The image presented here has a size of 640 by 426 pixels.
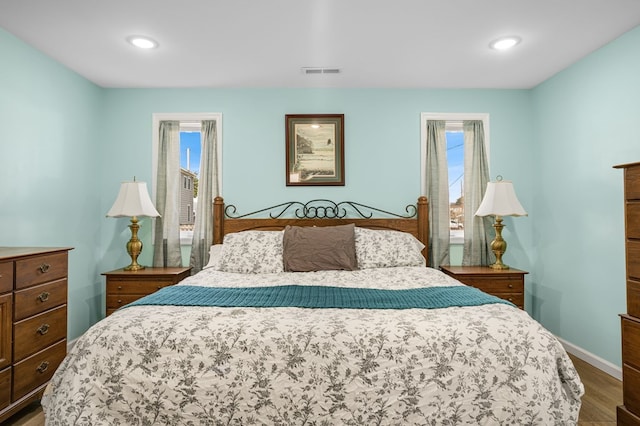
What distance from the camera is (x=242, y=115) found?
3.92 m

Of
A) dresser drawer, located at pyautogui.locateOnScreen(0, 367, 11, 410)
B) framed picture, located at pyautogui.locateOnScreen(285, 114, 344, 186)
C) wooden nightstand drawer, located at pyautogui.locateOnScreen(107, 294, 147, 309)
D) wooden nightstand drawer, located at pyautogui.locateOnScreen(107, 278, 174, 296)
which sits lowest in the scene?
dresser drawer, located at pyautogui.locateOnScreen(0, 367, 11, 410)

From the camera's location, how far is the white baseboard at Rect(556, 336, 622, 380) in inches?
113

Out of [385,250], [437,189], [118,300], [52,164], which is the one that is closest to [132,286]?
[118,300]

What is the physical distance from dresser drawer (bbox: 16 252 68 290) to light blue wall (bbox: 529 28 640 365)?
13.5 feet

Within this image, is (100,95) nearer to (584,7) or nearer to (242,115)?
(242,115)

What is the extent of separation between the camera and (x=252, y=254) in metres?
3.23

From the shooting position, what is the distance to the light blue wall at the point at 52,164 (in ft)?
8.98

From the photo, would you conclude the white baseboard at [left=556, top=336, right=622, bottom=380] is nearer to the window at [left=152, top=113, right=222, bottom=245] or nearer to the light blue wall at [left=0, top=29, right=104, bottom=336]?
the window at [left=152, top=113, right=222, bottom=245]

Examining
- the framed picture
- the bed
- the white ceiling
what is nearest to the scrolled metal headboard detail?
the framed picture

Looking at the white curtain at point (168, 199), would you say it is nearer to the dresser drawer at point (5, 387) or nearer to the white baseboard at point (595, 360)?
the dresser drawer at point (5, 387)

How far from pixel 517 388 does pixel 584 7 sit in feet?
7.87

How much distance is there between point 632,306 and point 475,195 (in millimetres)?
2010

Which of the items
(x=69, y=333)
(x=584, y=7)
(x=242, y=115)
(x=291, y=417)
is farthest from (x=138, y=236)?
(x=584, y=7)

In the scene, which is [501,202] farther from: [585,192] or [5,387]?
[5,387]
